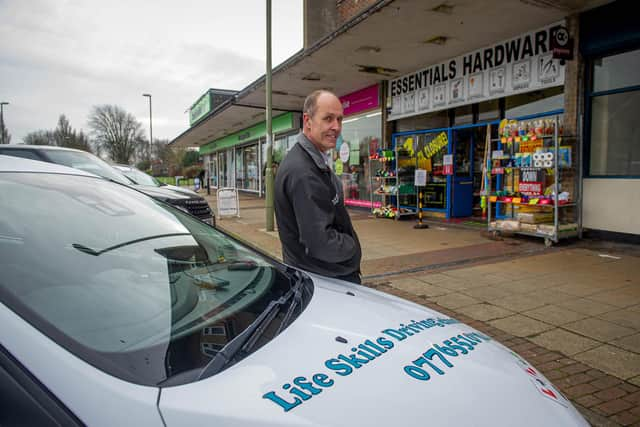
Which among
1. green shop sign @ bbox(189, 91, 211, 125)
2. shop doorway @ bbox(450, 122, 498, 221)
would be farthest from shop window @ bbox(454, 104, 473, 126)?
green shop sign @ bbox(189, 91, 211, 125)

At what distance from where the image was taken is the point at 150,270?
6.07 ft

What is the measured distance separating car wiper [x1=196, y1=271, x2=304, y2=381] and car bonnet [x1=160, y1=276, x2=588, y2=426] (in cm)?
4

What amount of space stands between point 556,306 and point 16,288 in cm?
472

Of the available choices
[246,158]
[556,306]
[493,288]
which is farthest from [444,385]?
[246,158]

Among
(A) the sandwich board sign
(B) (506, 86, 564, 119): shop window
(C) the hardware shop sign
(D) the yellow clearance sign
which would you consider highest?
(C) the hardware shop sign

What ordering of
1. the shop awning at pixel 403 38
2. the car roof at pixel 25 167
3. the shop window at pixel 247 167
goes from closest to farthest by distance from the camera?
the car roof at pixel 25 167 < the shop awning at pixel 403 38 < the shop window at pixel 247 167

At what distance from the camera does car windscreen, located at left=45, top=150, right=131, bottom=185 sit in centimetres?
668

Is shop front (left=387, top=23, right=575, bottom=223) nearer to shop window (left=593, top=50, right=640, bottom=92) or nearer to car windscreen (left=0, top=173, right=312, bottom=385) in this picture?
shop window (left=593, top=50, right=640, bottom=92)

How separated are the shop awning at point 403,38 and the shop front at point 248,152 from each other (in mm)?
5472

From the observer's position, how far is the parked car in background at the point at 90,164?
636 cm

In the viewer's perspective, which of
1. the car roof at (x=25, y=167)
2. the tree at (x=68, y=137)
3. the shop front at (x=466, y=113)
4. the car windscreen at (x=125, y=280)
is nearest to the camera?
the car windscreen at (x=125, y=280)

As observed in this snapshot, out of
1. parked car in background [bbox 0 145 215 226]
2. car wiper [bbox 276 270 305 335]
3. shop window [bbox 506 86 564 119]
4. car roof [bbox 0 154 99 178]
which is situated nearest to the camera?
car wiper [bbox 276 270 305 335]

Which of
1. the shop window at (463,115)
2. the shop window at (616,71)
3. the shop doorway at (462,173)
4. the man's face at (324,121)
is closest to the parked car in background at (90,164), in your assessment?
the man's face at (324,121)

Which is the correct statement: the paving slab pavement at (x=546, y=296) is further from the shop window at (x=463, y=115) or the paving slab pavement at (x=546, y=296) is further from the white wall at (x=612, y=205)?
the shop window at (x=463, y=115)
